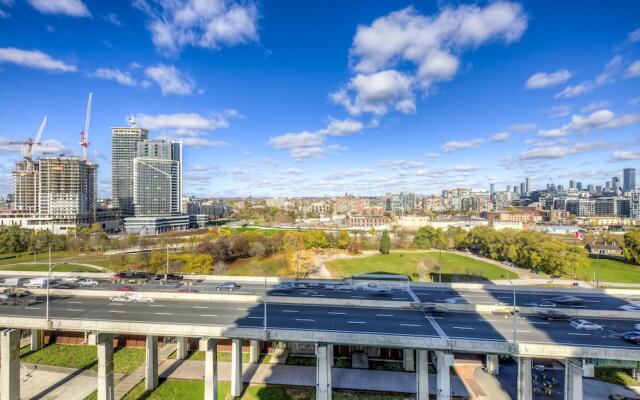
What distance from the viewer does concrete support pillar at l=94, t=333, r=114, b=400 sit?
3312 cm

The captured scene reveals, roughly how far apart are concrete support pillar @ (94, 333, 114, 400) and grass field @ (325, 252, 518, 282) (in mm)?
60231

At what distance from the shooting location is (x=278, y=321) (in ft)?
115

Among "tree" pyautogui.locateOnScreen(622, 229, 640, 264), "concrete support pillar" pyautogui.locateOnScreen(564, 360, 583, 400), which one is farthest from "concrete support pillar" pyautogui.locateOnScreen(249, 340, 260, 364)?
"tree" pyautogui.locateOnScreen(622, 229, 640, 264)

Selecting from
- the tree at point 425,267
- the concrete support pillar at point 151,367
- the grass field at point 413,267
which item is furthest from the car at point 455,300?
the grass field at point 413,267

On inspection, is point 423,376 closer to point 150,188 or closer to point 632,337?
point 632,337

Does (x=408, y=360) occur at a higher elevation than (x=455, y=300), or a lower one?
lower

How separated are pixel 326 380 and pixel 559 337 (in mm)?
22045

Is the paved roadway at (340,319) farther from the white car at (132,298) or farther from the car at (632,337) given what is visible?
the white car at (132,298)

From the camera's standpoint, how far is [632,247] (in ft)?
340

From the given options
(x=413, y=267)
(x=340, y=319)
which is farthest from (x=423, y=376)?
(x=413, y=267)

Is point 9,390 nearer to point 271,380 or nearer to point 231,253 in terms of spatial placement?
point 271,380

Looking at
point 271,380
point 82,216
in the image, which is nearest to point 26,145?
point 82,216

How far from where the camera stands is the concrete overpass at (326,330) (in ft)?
97.2

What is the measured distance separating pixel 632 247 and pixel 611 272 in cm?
1970
